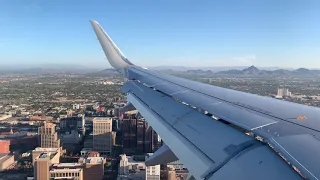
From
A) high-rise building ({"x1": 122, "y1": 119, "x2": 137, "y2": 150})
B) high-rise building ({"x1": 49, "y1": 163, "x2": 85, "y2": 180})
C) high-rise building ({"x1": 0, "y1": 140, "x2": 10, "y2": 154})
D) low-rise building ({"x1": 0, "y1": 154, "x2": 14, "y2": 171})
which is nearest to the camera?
high-rise building ({"x1": 49, "y1": 163, "x2": 85, "y2": 180})

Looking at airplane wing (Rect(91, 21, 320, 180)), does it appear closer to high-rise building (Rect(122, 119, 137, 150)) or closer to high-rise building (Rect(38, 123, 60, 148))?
high-rise building (Rect(122, 119, 137, 150))

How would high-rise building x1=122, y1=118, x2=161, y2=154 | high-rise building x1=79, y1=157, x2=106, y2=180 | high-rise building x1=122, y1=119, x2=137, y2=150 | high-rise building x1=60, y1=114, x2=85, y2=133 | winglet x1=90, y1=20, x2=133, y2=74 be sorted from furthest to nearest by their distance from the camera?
1. high-rise building x1=60, y1=114, x2=85, y2=133
2. high-rise building x1=122, y1=119, x2=137, y2=150
3. high-rise building x1=122, y1=118, x2=161, y2=154
4. high-rise building x1=79, y1=157, x2=106, y2=180
5. winglet x1=90, y1=20, x2=133, y2=74

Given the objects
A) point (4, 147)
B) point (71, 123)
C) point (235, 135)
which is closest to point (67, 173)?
point (4, 147)

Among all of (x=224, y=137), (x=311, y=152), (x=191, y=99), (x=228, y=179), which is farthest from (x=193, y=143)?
(x=191, y=99)

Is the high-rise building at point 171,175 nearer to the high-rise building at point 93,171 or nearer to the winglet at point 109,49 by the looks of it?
the high-rise building at point 93,171

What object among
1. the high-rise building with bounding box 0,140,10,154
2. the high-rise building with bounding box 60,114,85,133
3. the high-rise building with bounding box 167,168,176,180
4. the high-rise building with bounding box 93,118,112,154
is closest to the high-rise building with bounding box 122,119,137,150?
the high-rise building with bounding box 93,118,112,154

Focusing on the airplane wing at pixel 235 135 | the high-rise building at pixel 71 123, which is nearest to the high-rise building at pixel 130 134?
the high-rise building at pixel 71 123
